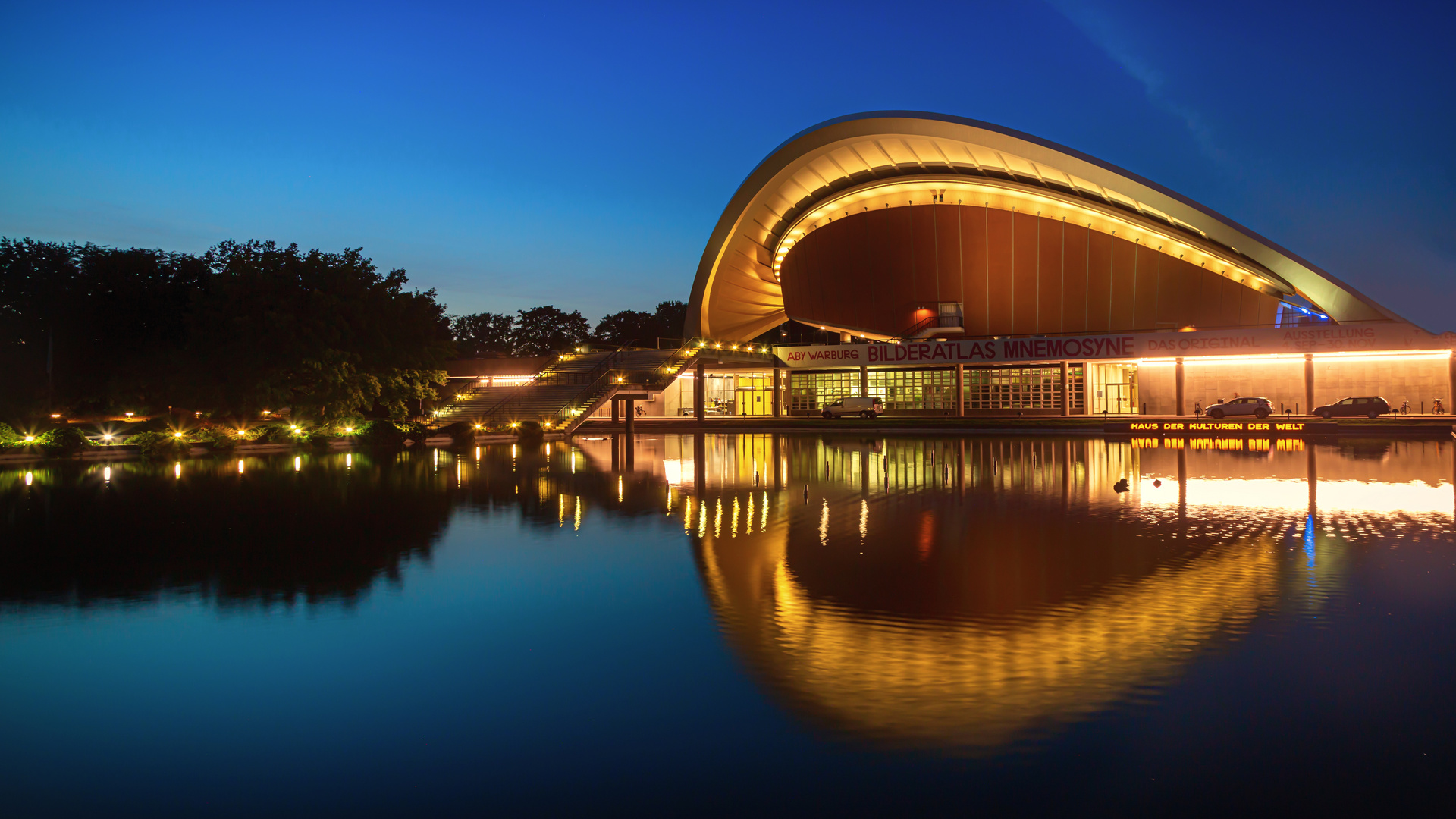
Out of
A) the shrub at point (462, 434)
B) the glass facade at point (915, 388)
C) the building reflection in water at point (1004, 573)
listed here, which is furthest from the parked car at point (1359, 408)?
the shrub at point (462, 434)

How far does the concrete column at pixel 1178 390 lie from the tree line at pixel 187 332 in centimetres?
3787

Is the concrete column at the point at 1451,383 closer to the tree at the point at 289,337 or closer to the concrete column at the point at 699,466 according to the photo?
the concrete column at the point at 699,466

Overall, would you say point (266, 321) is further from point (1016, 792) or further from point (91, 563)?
point (1016, 792)

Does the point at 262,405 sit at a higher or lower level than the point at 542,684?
higher

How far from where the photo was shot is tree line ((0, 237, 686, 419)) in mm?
36469

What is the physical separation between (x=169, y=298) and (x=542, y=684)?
3954 centimetres

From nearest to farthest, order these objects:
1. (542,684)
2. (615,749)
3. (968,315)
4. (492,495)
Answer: (615,749) < (542,684) < (492,495) < (968,315)

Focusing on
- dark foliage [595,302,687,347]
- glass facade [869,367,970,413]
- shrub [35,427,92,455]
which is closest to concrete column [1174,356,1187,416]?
glass facade [869,367,970,413]

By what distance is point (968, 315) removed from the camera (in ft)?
194

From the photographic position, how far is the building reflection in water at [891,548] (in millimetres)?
6340

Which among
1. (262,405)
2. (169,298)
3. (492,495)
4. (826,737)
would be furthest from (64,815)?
(169,298)

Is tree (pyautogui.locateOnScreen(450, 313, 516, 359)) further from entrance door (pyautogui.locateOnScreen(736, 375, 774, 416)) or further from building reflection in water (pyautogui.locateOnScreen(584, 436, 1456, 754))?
building reflection in water (pyautogui.locateOnScreen(584, 436, 1456, 754))

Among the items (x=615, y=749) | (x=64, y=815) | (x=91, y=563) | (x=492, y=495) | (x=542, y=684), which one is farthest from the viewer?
(x=492, y=495)

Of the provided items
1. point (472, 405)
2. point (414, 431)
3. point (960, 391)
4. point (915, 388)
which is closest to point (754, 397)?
point (915, 388)
